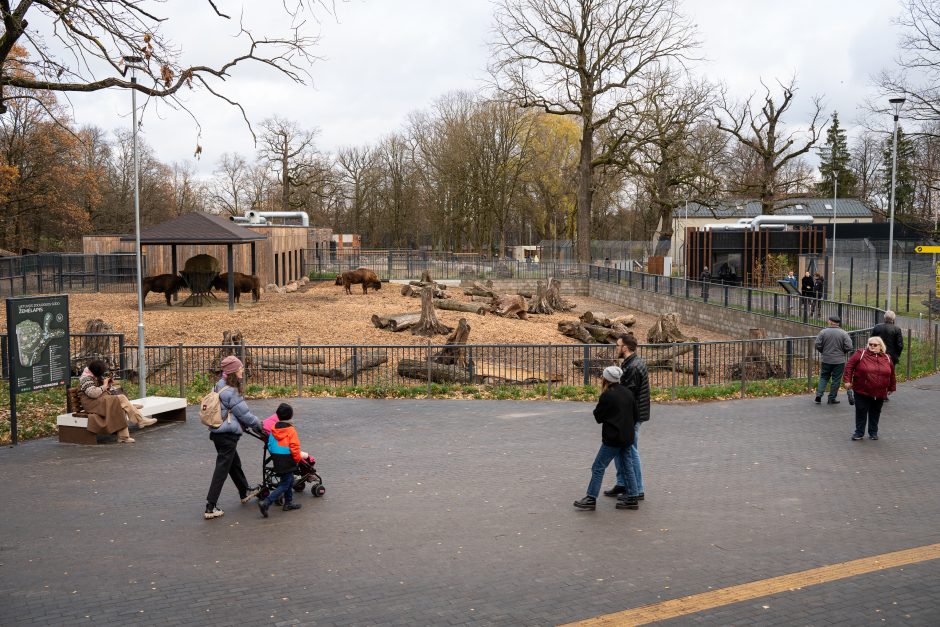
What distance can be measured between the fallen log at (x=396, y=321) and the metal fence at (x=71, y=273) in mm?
20400

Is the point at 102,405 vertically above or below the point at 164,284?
below

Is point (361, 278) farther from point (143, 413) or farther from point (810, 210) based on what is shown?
point (810, 210)

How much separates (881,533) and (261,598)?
6257 millimetres

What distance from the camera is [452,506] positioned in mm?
10172

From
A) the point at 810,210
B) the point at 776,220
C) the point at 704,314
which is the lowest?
the point at 704,314

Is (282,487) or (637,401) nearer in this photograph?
(282,487)

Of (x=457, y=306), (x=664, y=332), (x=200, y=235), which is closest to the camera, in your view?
(x=664, y=332)

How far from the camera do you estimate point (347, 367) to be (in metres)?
20.2

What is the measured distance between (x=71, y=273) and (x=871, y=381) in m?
40.3

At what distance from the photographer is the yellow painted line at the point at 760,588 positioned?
6980mm

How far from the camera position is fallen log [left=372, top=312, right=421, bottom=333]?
91.4 feet

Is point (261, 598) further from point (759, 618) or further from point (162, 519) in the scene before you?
point (759, 618)

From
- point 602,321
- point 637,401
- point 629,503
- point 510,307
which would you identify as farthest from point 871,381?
point 510,307

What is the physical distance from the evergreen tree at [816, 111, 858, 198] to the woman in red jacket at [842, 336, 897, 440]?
90.7 metres
